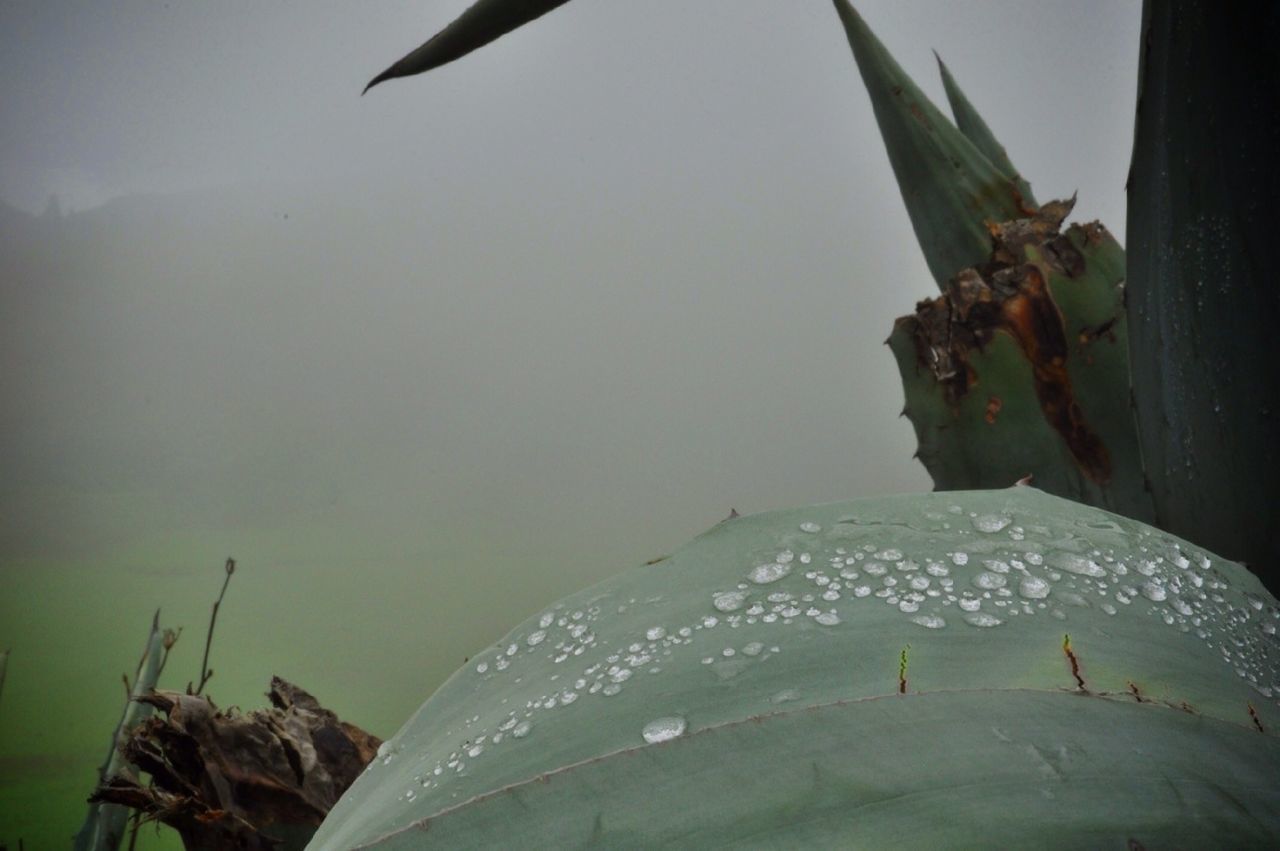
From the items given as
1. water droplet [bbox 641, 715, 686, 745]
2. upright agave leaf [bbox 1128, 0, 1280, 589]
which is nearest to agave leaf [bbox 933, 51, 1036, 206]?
upright agave leaf [bbox 1128, 0, 1280, 589]

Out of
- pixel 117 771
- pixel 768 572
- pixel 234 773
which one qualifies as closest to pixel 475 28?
pixel 768 572

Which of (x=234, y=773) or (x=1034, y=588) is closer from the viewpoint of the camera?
(x=1034, y=588)

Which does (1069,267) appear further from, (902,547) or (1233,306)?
(902,547)

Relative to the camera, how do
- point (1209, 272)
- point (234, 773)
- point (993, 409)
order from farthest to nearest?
point (993, 409) → point (234, 773) → point (1209, 272)

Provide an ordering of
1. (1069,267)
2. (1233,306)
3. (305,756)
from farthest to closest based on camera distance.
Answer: (1069,267) → (305,756) → (1233,306)

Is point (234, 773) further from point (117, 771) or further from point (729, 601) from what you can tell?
point (729, 601)

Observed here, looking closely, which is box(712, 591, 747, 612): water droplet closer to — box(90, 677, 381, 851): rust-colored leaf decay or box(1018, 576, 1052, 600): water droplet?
box(1018, 576, 1052, 600): water droplet

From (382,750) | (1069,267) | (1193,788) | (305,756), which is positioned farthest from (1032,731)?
(1069,267)
